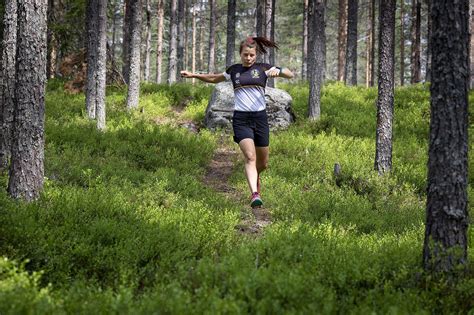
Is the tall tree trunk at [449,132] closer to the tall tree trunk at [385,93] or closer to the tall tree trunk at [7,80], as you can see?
the tall tree trunk at [385,93]

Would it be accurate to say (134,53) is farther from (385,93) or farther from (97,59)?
(385,93)

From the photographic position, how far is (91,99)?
1526 centimetres

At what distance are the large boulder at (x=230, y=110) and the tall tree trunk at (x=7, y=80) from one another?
8.12 meters

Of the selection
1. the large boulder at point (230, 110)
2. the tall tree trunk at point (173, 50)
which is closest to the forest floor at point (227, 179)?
the large boulder at point (230, 110)

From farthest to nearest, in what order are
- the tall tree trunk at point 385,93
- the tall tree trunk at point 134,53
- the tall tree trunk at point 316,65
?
the tall tree trunk at point 134,53 → the tall tree trunk at point 316,65 → the tall tree trunk at point 385,93

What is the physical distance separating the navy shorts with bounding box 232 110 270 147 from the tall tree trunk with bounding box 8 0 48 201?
2914 millimetres

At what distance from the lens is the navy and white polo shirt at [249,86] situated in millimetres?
7020

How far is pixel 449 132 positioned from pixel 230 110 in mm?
11476

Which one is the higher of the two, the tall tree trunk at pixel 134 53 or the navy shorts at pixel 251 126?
the tall tree trunk at pixel 134 53

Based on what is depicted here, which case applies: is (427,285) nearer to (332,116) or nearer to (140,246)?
(140,246)

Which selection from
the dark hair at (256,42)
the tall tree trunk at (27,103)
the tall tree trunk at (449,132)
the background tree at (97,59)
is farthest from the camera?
the background tree at (97,59)

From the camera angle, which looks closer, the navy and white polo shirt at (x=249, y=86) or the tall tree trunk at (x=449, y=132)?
the tall tree trunk at (x=449, y=132)

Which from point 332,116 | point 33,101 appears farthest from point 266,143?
point 332,116

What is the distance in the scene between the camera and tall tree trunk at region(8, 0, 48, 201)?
5957 millimetres
